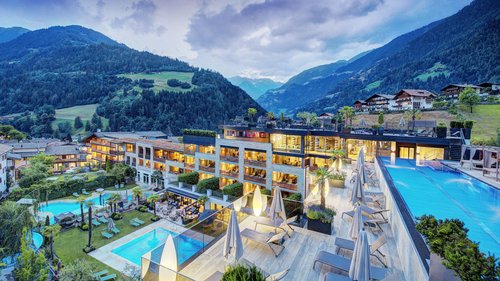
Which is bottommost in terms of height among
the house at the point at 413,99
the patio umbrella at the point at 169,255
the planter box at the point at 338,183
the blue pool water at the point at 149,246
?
the blue pool water at the point at 149,246

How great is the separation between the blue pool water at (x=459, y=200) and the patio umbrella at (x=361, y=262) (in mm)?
2597

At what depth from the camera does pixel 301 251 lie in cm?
780

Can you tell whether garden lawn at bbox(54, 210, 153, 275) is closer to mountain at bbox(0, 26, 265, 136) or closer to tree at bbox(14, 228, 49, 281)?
tree at bbox(14, 228, 49, 281)

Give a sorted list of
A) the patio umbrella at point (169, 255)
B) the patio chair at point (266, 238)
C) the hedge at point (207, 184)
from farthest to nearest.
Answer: the hedge at point (207, 184), the patio chair at point (266, 238), the patio umbrella at point (169, 255)

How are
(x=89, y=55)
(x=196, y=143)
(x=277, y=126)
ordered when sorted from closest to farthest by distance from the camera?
(x=277, y=126), (x=196, y=143), (x=89, y=55)

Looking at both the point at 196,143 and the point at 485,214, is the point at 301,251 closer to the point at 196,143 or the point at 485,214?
the point at 485,214

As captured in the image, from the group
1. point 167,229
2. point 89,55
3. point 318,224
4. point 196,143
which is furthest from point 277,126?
point 89,55

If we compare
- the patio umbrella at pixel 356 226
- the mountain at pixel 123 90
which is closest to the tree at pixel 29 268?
the patio umbrella at pixel 356 226

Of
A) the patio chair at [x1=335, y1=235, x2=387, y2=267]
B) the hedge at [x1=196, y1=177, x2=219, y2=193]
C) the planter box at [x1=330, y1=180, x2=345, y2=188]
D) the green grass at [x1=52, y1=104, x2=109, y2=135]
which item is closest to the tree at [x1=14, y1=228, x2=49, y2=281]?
the patio chair at [x1=335, y1=235, x2=387, y2=267]

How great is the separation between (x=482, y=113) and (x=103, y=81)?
13583 centimetres

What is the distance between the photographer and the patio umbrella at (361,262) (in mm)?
5133

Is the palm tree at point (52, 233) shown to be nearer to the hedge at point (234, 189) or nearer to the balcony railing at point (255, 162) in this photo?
the hedge at point (234, 189)

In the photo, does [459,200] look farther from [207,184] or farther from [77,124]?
[77,124]

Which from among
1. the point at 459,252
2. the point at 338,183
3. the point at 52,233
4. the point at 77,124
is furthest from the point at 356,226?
the point at 77,124
